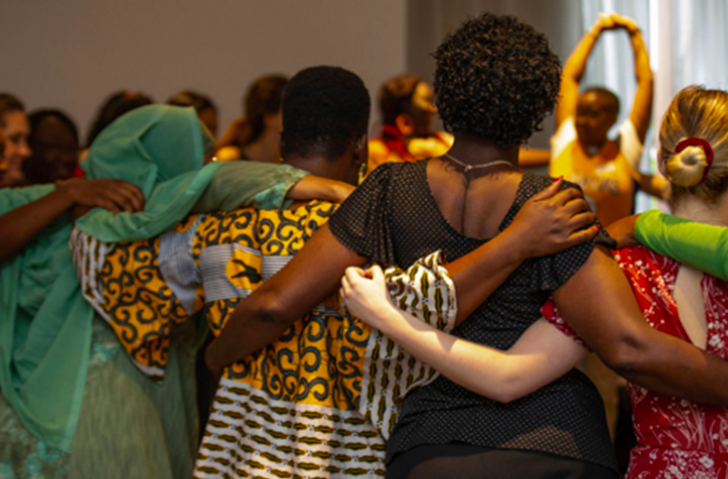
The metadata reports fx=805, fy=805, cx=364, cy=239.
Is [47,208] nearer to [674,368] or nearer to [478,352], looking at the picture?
[478,352]

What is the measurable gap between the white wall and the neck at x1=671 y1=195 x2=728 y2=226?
3.39 metres

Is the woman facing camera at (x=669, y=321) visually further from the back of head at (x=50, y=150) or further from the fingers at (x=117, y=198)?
the back of head at (x=50, y=150)

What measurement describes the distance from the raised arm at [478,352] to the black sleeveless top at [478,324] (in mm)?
41

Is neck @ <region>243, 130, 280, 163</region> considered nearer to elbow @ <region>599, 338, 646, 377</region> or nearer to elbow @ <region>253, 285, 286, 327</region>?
elbow @ <region>253, 285, 286, 327</region>

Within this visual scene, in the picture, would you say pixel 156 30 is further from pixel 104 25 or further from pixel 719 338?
pixel 719 338

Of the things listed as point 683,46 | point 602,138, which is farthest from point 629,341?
point 683,46

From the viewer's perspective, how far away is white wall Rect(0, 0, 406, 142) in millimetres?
4730

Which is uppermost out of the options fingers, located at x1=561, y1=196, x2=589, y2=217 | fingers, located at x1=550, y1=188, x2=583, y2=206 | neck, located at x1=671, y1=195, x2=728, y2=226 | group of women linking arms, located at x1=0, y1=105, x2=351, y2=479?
fingers, located at x1=550, y1=188, x2=583, y2=206

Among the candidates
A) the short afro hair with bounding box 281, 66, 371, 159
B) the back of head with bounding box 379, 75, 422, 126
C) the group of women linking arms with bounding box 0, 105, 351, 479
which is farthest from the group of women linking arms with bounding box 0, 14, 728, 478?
the back of head with bounding box 379, 75, 422, 126

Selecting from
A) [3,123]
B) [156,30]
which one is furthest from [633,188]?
[156,30]

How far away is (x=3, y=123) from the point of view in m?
3.13

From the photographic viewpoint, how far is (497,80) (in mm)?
1412

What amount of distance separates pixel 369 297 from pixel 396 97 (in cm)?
208

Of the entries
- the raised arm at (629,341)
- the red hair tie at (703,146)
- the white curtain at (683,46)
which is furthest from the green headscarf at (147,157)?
the white curtain at (683,46)
